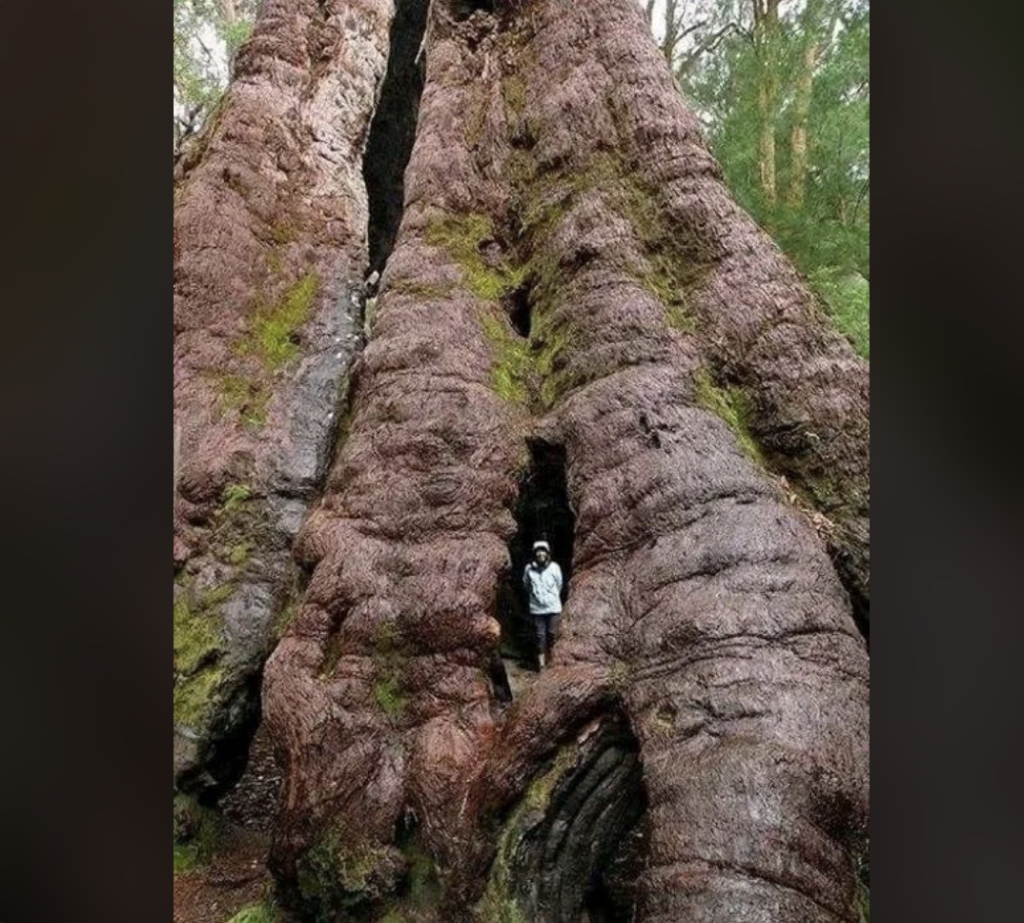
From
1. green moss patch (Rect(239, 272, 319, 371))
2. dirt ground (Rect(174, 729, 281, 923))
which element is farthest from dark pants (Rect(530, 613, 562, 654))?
green moss patch (Rect(239, 272, 319, 371))

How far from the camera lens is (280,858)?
3242mm

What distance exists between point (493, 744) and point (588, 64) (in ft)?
14.3

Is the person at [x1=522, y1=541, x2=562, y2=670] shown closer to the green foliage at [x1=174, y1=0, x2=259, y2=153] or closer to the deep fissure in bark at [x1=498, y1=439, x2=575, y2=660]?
the deep fissure in bark at [x1=498, y1=439, x2=575, y2=660]

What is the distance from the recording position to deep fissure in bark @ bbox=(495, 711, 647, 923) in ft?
9.71

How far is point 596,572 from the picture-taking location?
11.2ft

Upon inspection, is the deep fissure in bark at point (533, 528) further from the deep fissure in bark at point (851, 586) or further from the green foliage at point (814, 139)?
the green foliage at point (814, 139)

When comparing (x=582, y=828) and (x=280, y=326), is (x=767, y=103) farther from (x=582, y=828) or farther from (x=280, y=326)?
(x=582, y=828)

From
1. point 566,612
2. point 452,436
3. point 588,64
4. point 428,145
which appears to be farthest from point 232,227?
point 566,612

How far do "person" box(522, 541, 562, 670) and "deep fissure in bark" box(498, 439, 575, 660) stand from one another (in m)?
0.07

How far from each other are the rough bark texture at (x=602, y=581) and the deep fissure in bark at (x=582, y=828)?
0.01m

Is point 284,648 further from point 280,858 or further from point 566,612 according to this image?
point 566,612

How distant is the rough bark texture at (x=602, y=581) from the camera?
9.03 feet

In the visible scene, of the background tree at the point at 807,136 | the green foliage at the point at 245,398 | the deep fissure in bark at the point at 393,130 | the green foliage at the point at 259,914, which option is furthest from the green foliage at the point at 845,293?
the green foliage at the point at 259,914

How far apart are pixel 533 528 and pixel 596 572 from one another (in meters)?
0.77
